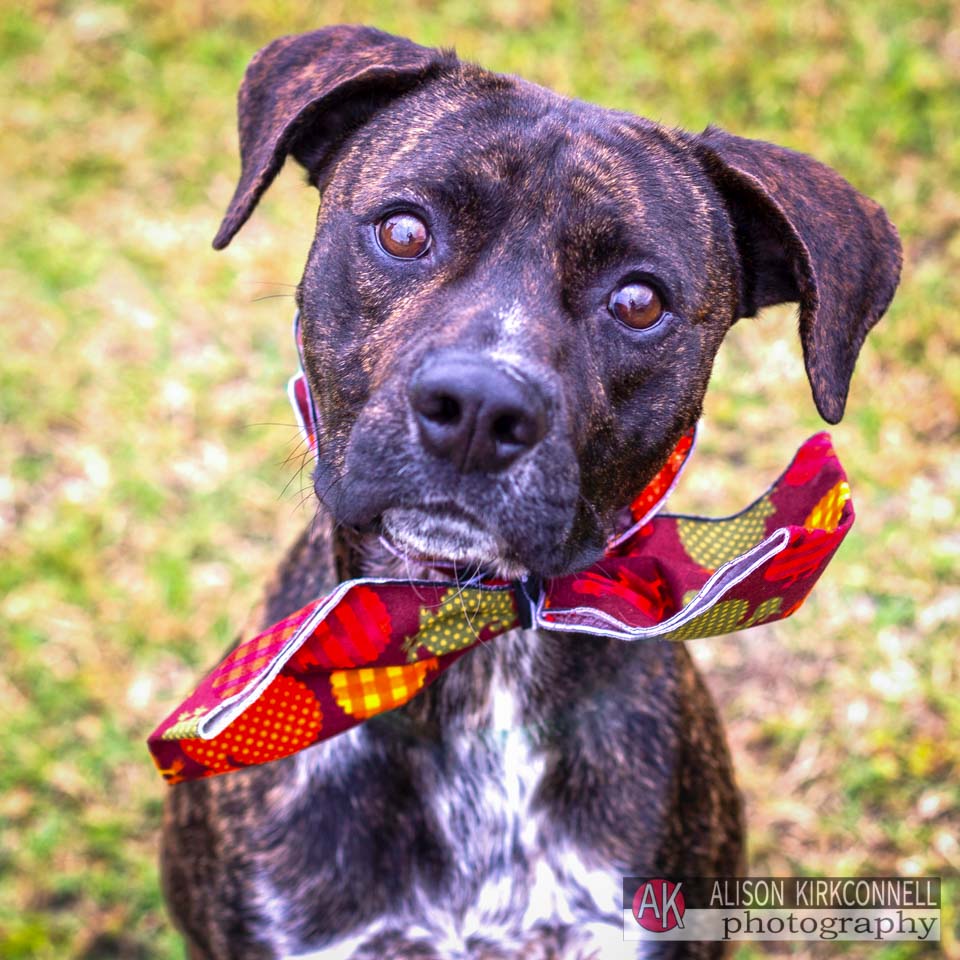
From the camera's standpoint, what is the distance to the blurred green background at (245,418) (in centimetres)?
437

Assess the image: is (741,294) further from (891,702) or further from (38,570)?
(38,570)

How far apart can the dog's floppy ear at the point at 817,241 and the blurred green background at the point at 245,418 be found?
4.23ft

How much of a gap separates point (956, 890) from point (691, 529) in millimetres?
2071

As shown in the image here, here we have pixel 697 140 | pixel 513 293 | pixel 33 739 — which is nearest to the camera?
pixel 513 293

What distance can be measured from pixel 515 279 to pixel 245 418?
332 centimetres

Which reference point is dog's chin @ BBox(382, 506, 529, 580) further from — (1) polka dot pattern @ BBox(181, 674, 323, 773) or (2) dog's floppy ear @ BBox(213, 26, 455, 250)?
(2) dog's floppy ear @ BBox(213, 26, 455, 250)

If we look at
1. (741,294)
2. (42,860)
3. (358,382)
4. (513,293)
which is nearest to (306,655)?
(358,382)

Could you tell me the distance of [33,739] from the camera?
4.45m

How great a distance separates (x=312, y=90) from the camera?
8.86ft

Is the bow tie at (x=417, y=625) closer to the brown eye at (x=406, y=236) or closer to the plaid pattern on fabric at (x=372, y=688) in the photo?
the plaid pattern on fabric at (x=372, y=688)

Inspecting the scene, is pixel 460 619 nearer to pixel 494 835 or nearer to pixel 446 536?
pixel 446 536
